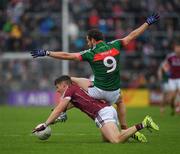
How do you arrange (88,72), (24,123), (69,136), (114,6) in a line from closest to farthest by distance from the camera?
(69,136), (24,123), (88,72), (114,6)

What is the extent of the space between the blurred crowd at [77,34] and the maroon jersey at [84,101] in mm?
20670

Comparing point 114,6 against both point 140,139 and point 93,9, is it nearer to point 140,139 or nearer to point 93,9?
point 93,9

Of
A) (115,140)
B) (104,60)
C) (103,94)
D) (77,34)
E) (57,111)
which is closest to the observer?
(115,140)

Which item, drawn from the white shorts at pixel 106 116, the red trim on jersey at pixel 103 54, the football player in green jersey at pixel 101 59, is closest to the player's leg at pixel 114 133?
the white shorts at pixel 106 116

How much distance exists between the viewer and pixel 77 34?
37281 millimetres

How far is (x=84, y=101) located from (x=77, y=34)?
22.3m

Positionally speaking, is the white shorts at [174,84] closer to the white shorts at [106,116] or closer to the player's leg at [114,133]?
the white shorts at [106,116]

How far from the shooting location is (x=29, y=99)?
36094 mm

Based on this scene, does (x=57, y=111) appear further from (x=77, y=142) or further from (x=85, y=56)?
(x=85, y=56)

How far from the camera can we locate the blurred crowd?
36.2 m

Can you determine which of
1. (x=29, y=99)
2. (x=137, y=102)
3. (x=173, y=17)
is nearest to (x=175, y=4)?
(x=173, y=17)

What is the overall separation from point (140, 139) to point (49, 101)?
21.4 metres

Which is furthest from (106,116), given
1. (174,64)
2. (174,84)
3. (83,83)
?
(174,84)

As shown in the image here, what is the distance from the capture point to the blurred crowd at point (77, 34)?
3619 cm
